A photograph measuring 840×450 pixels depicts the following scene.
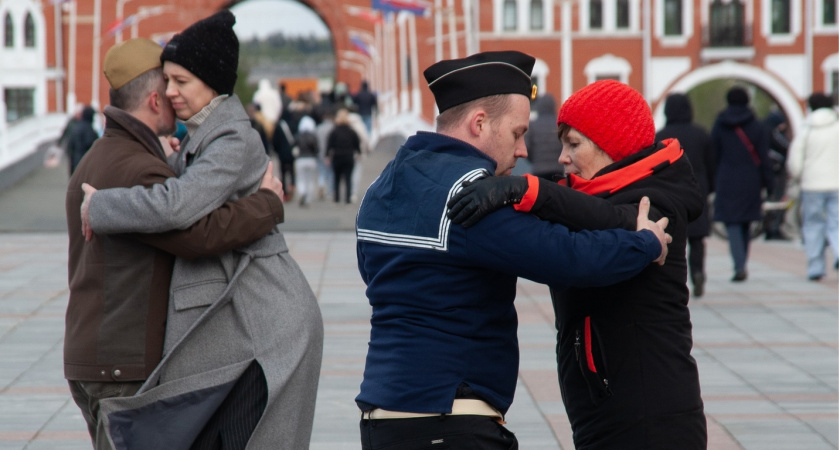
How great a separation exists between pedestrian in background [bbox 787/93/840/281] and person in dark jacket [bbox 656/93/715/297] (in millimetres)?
1581

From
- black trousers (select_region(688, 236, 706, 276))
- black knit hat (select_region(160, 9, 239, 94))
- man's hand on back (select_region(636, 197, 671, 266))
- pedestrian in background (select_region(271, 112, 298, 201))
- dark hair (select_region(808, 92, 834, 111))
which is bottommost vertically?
black trousers (select_region(688, 236, 706, 276))

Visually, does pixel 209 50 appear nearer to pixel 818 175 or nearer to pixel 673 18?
pixel 818 175

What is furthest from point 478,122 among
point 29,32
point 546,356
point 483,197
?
point 29,32

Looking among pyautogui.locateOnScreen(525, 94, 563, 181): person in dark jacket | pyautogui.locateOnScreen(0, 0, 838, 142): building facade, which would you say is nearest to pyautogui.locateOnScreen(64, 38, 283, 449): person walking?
pyautogui.locateOnScreen(525, 94, 563, 181): person in dark jacket

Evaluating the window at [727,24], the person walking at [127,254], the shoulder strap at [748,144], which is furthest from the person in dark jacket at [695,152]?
the window at [727,24]

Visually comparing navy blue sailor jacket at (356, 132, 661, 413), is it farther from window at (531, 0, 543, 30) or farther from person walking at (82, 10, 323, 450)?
window at (531, 0, 543, 30)

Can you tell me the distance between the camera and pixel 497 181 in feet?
8.21

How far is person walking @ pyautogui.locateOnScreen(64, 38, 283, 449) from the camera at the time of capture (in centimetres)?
314

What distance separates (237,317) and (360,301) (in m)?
6.42

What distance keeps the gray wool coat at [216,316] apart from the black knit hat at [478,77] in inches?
30.9

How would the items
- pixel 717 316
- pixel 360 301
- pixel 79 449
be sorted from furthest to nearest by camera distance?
pixel 360 301
pixel 717 316
pixel 79 449

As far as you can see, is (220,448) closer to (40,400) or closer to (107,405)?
(107,405)

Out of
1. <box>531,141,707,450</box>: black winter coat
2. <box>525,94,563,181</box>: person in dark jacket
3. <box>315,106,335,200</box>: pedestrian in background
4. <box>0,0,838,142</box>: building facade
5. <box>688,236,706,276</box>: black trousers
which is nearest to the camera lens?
<box>531,141,707,450</box>: black winter coat

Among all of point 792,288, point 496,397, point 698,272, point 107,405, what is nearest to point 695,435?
point 496,397
